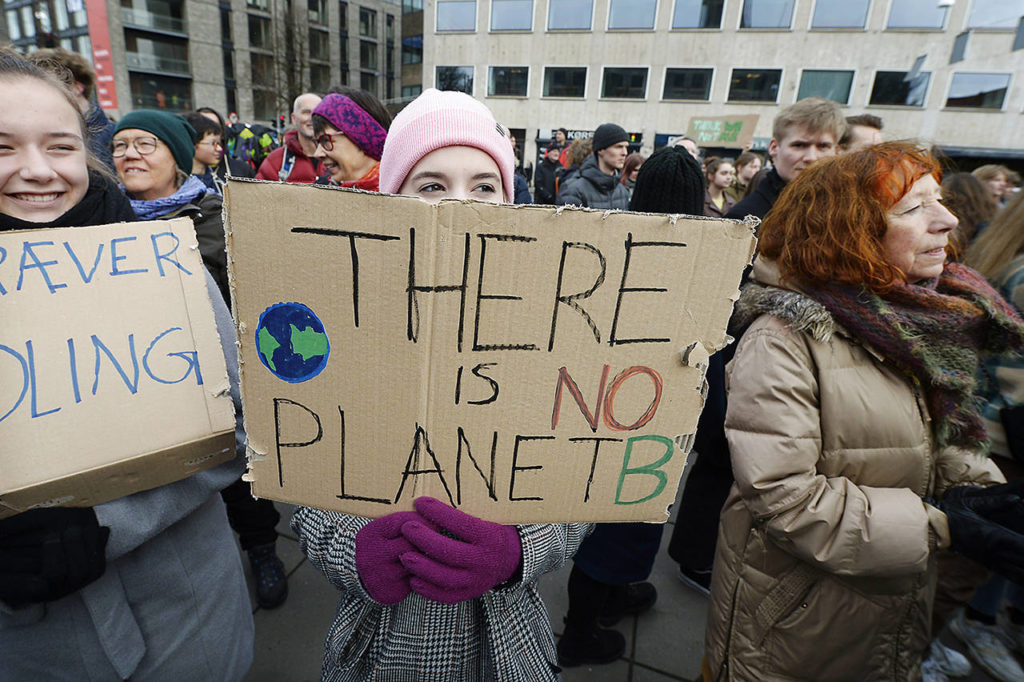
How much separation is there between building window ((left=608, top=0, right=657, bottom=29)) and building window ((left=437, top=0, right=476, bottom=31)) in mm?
7288

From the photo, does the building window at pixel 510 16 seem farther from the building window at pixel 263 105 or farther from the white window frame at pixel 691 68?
the building window at pixel 263 105

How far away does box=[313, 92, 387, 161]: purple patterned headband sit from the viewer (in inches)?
105

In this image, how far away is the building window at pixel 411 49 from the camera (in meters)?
42.6

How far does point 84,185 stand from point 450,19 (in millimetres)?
31108

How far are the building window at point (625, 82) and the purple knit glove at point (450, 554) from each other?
27749 millimetres

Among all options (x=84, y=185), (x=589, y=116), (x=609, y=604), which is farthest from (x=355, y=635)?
(x=589, y=116)

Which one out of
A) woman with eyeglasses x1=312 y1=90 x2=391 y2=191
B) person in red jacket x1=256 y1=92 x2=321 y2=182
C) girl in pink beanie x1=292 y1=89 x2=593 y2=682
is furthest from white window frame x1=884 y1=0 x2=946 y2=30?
girl in pink beanie x1=292 y1=89 x2=593 y2=682

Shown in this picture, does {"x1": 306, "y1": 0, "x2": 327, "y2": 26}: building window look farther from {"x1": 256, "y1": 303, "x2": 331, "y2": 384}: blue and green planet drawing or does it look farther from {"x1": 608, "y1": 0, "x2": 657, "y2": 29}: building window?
{"x1": 256, "y1": 303, "x2": 331, "y2": 384}: blue and green planet drawing

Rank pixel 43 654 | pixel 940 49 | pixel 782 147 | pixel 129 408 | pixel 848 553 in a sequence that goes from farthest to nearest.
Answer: pixel 940 49 → pixel 782 147 → pixel 848 553 → pixel 43 654 → pixel 129 408

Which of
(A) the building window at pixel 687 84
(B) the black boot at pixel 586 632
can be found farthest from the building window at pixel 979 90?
(B) the black boot at pixel 586 632

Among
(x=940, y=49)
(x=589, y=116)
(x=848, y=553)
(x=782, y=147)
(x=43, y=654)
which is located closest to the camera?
(x=43, y=654)

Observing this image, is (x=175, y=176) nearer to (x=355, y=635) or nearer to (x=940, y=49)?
(x=355, y=635)

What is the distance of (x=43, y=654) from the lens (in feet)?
3.56

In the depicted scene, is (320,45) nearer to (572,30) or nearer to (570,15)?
(570,15)
